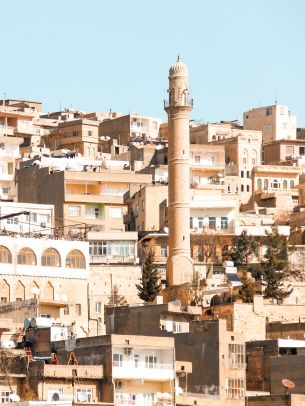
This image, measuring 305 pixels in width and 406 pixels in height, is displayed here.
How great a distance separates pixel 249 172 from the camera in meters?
89.7

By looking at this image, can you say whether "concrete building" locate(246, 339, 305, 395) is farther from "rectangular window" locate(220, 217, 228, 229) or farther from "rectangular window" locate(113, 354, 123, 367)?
"rectangular window" locate(220, 217, 228, 229)

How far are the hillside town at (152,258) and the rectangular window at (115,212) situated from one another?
2.3 inches

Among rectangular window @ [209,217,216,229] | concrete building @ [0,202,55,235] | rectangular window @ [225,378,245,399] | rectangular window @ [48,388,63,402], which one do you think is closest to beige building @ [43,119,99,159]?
rectangular window @ [209,217,216,229]

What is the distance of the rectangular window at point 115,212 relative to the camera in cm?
7512

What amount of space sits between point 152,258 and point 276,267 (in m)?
4.87

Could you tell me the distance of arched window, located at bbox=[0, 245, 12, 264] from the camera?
60.7m

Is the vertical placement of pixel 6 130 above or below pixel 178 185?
above

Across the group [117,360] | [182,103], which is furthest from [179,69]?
[117,360]

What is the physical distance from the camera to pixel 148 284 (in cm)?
6488

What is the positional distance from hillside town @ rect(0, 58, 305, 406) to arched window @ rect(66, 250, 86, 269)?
6 centimetres

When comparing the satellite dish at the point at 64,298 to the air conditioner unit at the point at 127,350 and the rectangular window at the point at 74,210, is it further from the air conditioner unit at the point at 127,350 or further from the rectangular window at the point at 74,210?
the air conditioner unit at the point at 127,350

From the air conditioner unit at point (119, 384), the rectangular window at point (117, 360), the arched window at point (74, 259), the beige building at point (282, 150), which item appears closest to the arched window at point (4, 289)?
the arched window at point (74, 259)

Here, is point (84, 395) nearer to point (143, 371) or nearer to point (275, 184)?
point (143, 371)

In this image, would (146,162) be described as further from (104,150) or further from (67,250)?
(67,250)
